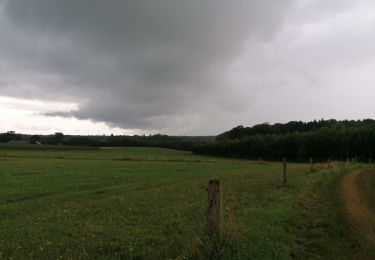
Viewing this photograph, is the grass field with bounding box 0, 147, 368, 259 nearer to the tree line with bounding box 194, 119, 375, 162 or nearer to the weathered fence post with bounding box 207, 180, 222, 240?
the weathered fence post with bounding box 207, 180, 222, 240

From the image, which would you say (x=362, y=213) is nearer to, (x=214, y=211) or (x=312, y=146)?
(x=214, y=211)

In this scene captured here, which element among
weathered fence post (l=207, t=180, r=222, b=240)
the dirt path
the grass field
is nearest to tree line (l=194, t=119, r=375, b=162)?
the dirt path

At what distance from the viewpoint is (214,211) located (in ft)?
31.6

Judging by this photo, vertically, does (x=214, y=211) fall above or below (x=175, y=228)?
above

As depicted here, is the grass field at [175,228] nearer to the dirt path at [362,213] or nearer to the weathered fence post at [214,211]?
the weathered fence post at [214,211]

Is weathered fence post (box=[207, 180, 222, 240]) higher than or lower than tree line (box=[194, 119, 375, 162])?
lower

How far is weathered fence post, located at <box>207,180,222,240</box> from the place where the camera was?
9570 mm

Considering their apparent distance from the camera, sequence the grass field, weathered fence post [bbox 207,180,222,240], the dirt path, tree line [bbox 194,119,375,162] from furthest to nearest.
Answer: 1. tree line [bbox 194,119,375,162]
2. the dirt path
3. the grass field
4. weathered fence post [bbox 207,180,222,240]

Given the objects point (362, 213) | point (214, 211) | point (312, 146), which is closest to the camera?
point (214, 211)

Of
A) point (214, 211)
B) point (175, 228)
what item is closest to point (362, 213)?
point (175, 228)

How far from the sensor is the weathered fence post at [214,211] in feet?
31.4

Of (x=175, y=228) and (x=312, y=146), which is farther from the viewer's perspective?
(x=312, y=146)

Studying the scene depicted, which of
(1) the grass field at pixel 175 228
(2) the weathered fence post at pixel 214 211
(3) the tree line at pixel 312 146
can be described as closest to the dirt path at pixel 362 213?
(1) the grass field at pixel 175 228

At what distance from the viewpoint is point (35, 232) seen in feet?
41.3
